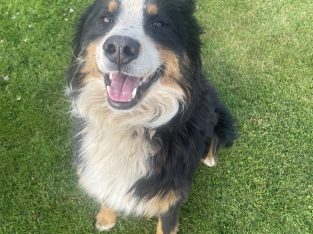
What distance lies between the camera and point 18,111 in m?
4.14

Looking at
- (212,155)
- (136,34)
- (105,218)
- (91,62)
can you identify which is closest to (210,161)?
(212,155)

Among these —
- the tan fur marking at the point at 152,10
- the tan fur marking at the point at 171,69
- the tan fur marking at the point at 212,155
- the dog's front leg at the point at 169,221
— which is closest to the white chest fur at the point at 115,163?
the dog's front leg at the point at 169,221

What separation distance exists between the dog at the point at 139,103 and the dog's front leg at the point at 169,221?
0.5 inches

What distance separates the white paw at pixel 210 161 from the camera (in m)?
3.77

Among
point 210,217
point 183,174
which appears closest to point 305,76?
point 210,217

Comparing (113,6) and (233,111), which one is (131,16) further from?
(233,111)

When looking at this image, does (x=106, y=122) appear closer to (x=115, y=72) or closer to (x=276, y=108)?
(x=115, y=72)

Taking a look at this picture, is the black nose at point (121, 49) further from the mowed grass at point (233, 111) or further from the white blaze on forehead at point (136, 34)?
the mowed grass at point (233, 111)

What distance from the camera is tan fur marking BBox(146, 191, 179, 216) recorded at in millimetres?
2898

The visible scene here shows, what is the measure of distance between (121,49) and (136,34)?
146 millimetres

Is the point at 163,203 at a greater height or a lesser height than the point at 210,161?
greater

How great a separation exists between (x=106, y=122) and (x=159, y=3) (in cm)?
75

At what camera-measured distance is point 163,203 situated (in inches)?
115

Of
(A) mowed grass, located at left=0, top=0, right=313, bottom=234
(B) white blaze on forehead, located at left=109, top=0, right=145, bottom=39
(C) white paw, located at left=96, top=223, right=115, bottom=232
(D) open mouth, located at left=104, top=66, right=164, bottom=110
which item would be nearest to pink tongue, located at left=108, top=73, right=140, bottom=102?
(D) open mouth, located at left=104, top=66, right=164, bottom=110
